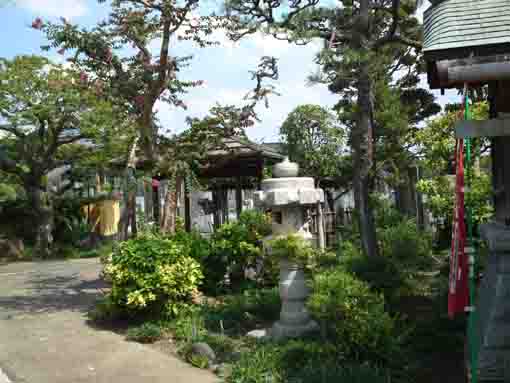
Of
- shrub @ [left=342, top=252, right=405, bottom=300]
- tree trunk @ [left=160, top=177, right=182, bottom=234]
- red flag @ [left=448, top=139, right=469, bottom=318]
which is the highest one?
tree trunk @ [left=160, top=177, right=182, bottom=234]

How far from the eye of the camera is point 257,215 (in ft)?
34.7

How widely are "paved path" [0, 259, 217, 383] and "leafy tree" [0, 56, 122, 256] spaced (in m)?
8.61

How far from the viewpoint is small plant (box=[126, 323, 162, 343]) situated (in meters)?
7.42

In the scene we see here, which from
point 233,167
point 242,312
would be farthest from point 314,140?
point 242,312

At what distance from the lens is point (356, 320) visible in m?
5.50

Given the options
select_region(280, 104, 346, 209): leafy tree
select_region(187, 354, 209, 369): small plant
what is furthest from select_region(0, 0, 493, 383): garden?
select_region(280, 104, 346, 209): leafy tree

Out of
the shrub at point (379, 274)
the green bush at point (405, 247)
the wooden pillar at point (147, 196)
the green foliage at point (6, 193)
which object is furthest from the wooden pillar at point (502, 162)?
the green foliage at point (6, 193)

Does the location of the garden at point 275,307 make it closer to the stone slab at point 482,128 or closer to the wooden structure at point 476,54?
the wooden structure at point 476,54

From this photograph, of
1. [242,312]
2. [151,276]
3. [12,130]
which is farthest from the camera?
[12,130]

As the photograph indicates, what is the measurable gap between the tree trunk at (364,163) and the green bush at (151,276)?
2999 mm

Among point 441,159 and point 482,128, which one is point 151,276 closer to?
point 482,128

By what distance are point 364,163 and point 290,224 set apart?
7.80 feet

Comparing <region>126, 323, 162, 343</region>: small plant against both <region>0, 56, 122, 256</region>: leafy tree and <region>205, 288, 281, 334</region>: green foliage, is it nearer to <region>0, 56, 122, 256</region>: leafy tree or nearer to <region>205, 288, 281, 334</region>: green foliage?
<region>205, 288, 281, 334</region>: green foliage

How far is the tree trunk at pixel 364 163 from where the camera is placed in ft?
29.4
